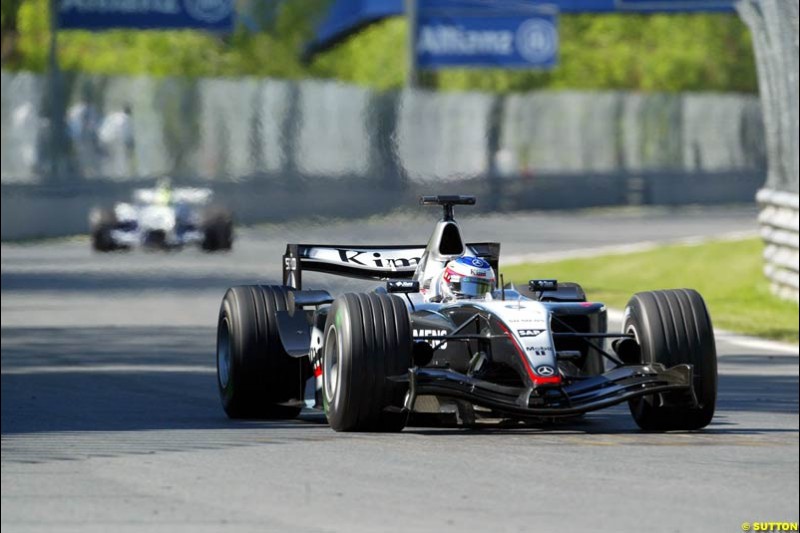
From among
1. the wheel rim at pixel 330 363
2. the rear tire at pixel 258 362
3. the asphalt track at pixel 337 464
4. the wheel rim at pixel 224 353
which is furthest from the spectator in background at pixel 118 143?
the wheel rim at pixel 330 363

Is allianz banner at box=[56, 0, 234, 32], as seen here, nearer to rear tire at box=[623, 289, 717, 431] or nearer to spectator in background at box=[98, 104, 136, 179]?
spectator in background at box=[98, 104, 136, 179]

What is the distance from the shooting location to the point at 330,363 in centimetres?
1157

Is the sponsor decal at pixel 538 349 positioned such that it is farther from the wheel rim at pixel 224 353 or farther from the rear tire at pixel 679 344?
the wheel rim at pixel 224 353

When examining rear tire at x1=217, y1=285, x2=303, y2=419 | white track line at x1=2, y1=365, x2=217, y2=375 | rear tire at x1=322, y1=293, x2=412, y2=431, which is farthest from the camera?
white track line at x1=2, y1=365, x2=217, y2=375

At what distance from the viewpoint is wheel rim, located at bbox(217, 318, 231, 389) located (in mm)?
12633

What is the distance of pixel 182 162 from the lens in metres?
39.4

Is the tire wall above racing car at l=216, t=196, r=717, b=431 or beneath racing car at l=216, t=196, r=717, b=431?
above

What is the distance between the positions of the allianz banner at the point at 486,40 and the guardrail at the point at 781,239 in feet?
93.1

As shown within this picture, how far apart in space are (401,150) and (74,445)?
32.4 metres

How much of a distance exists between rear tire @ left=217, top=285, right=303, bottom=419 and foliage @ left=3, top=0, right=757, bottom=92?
1886 inches

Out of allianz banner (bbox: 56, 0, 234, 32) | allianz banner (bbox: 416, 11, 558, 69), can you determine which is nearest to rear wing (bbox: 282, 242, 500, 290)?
allianz banner (bbox: 56, 0, 234, 32)

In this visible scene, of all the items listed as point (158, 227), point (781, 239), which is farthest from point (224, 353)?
point (158, 227)

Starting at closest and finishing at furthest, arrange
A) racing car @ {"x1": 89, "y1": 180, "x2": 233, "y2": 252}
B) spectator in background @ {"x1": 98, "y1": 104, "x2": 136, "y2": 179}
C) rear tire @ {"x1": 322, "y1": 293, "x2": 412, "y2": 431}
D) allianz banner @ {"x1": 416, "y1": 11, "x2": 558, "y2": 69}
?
rear tire @ {"x1": 322, "y1": 293, "x2": 412, "y2": 431} < racing car @ {"x1": 89, "y1": 180, "x2": 233, "y2": 252} < spectator in background @ {"x1": 98, "y1": 104, "x2": 136, "y2": 179} < allianz banner @ {"x1": 416, "y1": 11, "x2": 558, "y2": 69}

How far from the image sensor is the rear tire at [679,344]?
1141 centimetres
